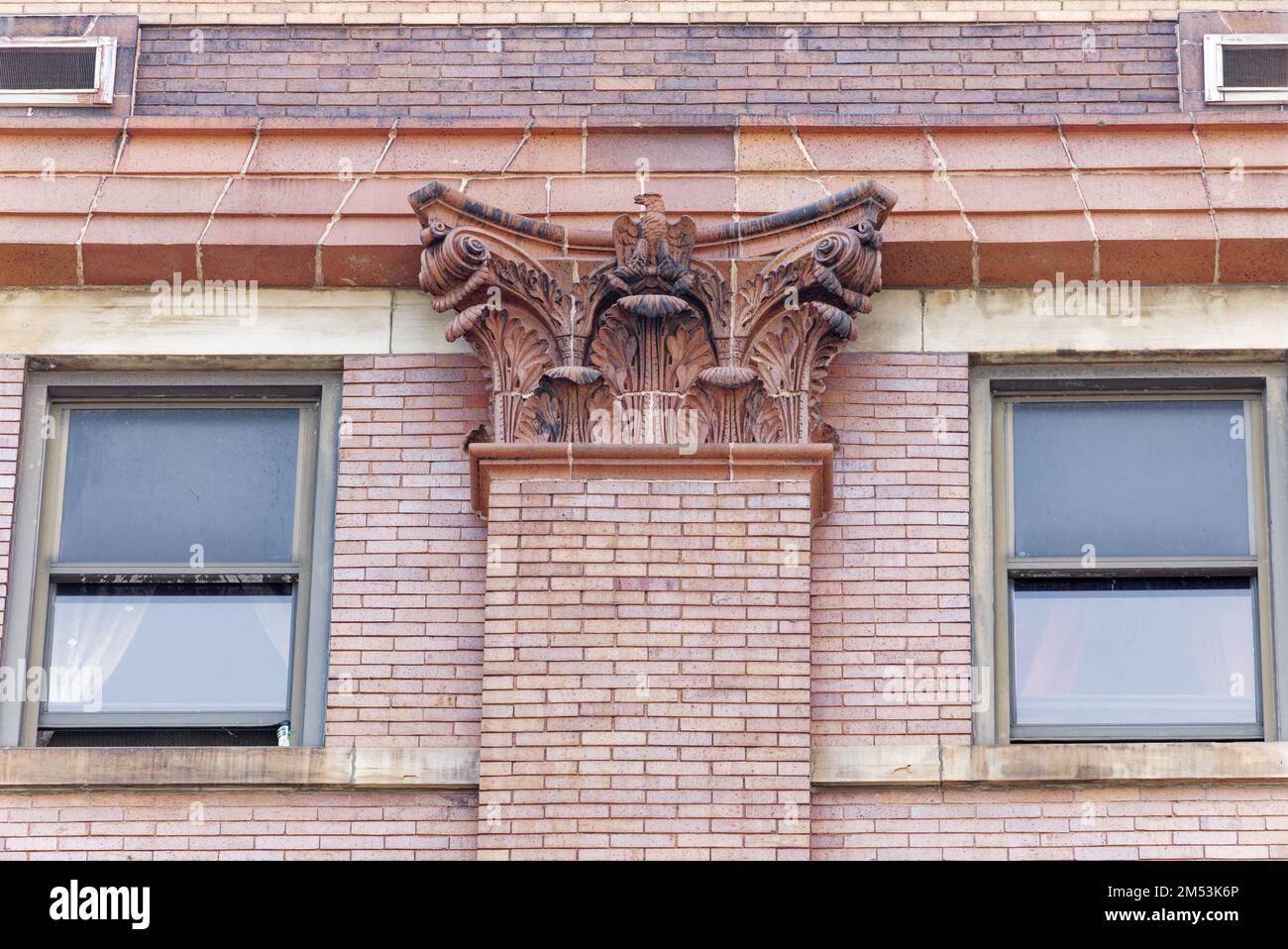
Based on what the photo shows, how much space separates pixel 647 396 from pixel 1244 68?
11.3 ft

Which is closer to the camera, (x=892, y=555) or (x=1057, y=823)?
(x=1057, y=823)

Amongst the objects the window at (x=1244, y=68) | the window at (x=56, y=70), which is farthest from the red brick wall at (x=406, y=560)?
the window at (x=1244, y=68)

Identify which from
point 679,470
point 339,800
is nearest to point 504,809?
point 339,800

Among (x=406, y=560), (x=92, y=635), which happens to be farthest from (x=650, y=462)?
(x=92, y=635)

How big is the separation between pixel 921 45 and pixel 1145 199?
4.64 feet

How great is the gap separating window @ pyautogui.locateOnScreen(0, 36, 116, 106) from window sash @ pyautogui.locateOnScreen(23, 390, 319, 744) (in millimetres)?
1537

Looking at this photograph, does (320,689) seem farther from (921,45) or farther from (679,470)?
(921,45)

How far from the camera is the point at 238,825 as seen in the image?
39.4 feet

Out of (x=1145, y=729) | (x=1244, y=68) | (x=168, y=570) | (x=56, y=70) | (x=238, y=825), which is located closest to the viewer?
(x=238, y=825)

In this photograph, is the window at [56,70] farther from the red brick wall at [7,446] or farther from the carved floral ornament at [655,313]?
the carved floral ornament at [655,313]

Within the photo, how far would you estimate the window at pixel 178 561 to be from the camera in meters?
12.6

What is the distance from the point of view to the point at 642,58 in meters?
13.6

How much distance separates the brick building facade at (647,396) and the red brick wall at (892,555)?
0.07ft

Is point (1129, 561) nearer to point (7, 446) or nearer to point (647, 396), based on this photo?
point (647, 396)
